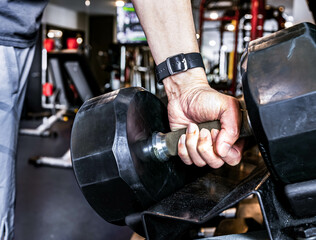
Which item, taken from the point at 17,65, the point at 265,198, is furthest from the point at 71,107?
the point at 265,198

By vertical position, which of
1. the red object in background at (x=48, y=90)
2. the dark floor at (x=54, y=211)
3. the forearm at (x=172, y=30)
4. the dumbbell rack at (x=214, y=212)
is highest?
the forearm at (x=172, y=30)

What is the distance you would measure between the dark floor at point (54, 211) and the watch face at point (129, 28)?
1173 millimetres

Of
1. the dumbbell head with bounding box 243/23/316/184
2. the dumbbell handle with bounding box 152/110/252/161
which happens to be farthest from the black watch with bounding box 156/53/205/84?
the dumbbell head with bounding box 243/23/316/184

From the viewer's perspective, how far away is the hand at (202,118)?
1.89 feet

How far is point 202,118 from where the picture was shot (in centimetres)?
70

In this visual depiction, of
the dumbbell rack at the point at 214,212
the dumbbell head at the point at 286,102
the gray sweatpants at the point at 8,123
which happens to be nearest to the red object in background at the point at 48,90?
the gray sweatpants at the point at 8,123

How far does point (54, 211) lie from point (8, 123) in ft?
3.90

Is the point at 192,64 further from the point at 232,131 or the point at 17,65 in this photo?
the point at 17,65

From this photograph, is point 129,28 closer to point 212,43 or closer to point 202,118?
point 202,118

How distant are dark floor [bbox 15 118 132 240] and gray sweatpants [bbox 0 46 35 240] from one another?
0.79 meters

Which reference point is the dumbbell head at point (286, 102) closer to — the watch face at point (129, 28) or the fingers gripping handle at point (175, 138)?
the fingers gripping handle at point (175, 138)

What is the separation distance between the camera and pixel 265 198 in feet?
1.51

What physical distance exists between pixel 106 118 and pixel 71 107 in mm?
3615

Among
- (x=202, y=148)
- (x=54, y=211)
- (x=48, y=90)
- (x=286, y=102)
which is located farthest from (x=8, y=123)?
(x=48, y=90)
